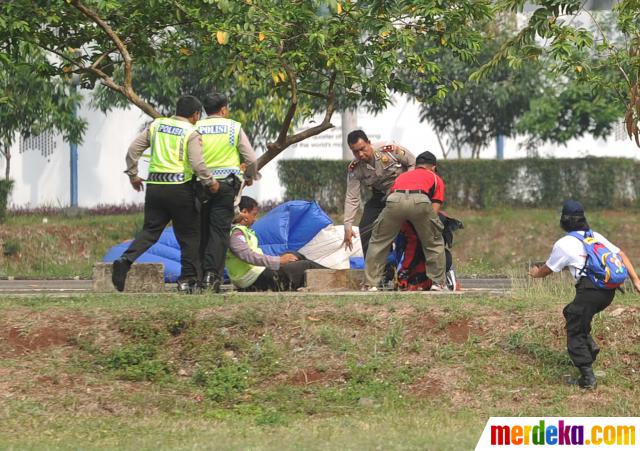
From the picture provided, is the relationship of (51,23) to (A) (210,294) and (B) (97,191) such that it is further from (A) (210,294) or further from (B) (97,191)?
(B) (97,191)

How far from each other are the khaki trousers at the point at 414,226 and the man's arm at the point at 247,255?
0.87 meters

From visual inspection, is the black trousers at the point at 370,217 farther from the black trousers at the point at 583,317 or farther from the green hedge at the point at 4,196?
the green hedge at the point at 4,196

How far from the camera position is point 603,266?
9.74 meters

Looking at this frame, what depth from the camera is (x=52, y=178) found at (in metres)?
31.8

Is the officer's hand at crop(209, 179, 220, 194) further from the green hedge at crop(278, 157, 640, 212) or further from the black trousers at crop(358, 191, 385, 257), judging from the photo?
the green hedge at crop(278, 157, 640, 212)

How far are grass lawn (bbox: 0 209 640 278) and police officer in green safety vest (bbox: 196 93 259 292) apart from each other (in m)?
8.26

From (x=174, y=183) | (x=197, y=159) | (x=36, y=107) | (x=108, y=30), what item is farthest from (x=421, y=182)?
(x=36, y=107)

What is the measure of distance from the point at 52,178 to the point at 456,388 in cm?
2293

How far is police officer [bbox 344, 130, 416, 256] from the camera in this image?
42.7ft

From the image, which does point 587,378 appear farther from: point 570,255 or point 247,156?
point 247,156

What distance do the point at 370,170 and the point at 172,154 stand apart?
2.07m

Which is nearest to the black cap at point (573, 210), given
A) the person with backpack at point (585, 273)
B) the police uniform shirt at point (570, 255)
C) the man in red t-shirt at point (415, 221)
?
the person with backpack at point (585, 273)


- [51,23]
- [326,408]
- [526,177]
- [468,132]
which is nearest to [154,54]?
[51,23]

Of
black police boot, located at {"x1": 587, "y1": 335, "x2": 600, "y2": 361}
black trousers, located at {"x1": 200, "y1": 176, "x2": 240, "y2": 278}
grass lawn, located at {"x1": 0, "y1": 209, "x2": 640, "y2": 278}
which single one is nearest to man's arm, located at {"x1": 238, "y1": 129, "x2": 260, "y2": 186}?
black trousers, located at {"x1": 200, "y1": 176, "x2": 240, "y2": 278}
